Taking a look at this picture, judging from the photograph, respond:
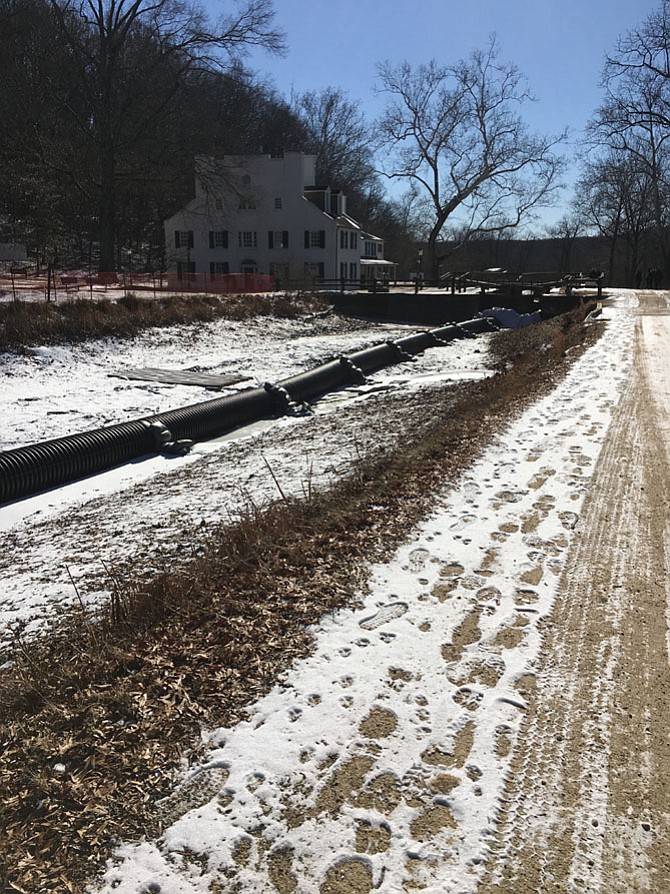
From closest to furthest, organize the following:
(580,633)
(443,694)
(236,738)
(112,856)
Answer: (112,856) < (236,738) < (443,694) < (580,633)

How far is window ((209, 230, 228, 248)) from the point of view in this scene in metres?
53.9

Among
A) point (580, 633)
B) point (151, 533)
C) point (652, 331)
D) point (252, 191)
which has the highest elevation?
point (252, 191)

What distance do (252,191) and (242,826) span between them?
54.7 meters

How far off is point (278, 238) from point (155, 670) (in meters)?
52.8

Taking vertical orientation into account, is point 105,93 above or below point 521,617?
above

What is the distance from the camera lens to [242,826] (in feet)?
9.42

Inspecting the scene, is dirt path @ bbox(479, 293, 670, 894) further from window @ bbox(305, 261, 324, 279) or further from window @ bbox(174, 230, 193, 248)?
window @ bbox(174, 230, 193, 248)

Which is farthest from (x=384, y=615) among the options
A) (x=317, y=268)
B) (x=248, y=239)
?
(x=248, y=239)

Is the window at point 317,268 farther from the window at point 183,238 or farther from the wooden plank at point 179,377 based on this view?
the wooden plank at point 179,377

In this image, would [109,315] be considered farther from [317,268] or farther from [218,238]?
[218,238]

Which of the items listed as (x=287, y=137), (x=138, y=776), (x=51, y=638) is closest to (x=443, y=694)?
(x=138, y=776)

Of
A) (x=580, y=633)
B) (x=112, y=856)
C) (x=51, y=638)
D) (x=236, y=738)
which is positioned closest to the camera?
(x=112, y=856)

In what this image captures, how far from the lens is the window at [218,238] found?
53.9m

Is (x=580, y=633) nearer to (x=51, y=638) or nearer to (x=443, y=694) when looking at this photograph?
(x=443, y=694)
